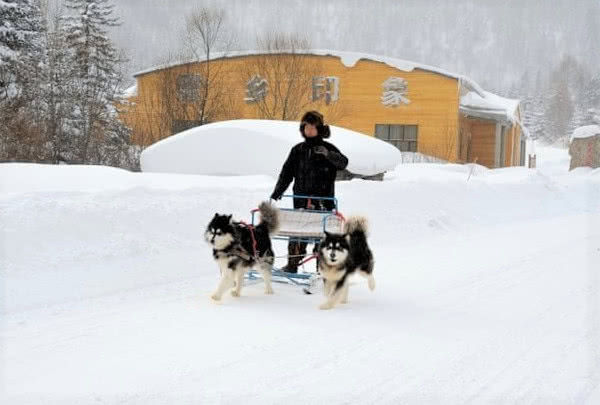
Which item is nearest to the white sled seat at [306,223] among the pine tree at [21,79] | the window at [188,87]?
the pine tree at [21,79]

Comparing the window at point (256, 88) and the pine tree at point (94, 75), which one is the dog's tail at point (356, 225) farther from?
the window at point (256, 88)

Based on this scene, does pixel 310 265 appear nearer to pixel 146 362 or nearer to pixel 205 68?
pixel 146 362

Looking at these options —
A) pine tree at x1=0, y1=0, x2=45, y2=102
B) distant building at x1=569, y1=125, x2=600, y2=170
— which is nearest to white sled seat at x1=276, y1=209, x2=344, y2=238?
pine tree at x1=0, y1=0, x2=45, y2=102

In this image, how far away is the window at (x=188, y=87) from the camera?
25.5m

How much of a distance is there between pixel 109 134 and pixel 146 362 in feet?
66.3

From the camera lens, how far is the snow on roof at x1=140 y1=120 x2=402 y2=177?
1415 centimetres

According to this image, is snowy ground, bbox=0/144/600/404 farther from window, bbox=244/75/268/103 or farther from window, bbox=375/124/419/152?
window, bbox=375/124/419/152

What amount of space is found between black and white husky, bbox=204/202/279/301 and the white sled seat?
0.95 feet

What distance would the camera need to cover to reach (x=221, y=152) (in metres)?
14.5

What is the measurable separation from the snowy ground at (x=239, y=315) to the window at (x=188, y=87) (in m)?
14.6

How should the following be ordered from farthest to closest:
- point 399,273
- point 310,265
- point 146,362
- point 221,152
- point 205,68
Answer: point 205,68 → point 221,152 → point 310,265 → point 399,273 → point 146,362

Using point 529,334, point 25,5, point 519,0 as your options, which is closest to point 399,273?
point 529,334

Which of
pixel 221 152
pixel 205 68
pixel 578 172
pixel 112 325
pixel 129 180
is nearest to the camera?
pixel 112 325

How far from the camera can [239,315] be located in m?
5.98
